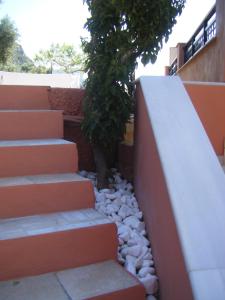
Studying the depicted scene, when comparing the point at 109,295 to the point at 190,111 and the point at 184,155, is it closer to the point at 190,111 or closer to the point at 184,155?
the point at 184,155

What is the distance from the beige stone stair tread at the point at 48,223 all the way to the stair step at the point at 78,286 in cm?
21

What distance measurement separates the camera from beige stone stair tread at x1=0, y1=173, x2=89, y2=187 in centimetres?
223

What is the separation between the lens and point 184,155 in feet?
6.36

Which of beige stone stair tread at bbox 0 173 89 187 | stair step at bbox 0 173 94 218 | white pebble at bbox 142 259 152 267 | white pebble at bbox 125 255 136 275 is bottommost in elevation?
white pebble at bbox 142 259 152 267

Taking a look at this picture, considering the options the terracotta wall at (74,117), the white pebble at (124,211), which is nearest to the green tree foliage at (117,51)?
the terracotta wall at (74,117)

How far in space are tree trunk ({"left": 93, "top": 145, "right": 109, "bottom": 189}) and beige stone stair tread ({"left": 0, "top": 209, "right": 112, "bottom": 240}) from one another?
2.58 ft

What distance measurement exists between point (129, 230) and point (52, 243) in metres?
0.59

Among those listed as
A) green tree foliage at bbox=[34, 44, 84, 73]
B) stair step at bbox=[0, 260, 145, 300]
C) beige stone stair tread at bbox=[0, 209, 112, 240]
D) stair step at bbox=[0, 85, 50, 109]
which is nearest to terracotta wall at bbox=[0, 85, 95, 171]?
stair step at bbox=[0, 85, 50, 109]

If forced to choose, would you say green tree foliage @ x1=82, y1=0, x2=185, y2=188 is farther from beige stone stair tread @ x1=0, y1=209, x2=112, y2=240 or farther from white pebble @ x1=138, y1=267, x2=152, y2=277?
white pebble @ x1=138, y1=267, x2=152, y2=277

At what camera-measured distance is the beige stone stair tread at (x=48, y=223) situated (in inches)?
74.6

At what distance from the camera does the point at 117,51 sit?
9.64 feet

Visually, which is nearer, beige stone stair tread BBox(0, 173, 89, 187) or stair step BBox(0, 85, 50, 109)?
beige stone stair tread BBox(0, 173, 89, 187)

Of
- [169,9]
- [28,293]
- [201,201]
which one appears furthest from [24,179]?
[169,9]

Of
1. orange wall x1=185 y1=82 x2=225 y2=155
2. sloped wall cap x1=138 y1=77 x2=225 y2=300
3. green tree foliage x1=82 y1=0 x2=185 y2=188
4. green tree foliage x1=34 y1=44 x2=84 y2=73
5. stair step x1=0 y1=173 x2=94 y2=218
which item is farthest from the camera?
green tree foliage x1=34 y1=44 x2=84 y2=73
